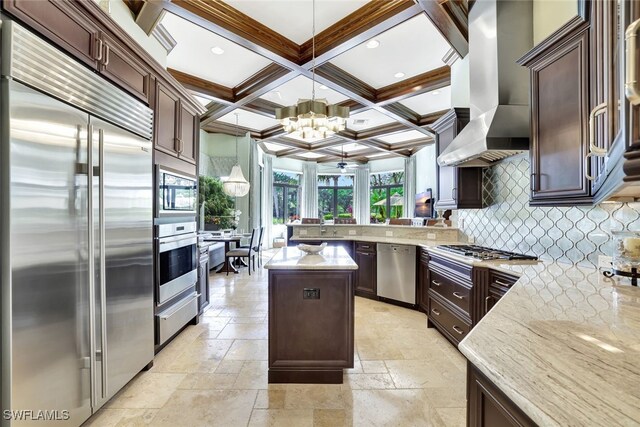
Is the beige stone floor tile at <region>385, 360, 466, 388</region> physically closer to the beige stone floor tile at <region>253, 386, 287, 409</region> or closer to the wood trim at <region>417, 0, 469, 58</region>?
the beige stone floor tile at <region>253, 386, 287, 409</region>

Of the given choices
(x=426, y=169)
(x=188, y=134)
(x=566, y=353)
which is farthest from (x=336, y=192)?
(x=566, y=353)

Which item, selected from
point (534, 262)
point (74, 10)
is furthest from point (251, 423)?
point (74, 10)

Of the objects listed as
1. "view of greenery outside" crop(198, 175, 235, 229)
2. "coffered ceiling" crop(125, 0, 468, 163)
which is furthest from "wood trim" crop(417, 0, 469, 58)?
"view of greenery outside" crop(198, 175, 235, 229)

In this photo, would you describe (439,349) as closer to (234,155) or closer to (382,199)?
(234,155)

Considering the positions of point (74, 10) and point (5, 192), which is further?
point (74, 10)

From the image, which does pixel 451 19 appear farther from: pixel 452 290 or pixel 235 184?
pixel 235 184

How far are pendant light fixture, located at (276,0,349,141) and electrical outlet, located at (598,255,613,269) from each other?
→ 225cm

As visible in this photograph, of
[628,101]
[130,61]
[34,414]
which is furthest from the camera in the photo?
[130,61]

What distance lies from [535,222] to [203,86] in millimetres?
4832

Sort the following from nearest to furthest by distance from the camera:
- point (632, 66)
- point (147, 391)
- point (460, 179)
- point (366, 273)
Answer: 1. point (632, 66)
2. point (147, 391)
3. point (460, 179)
4. point (366, 273)

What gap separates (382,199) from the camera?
36.4 ft

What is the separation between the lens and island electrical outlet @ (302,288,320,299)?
2.26 meters

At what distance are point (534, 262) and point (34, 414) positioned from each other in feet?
11.2

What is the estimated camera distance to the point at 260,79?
438 centimetres
